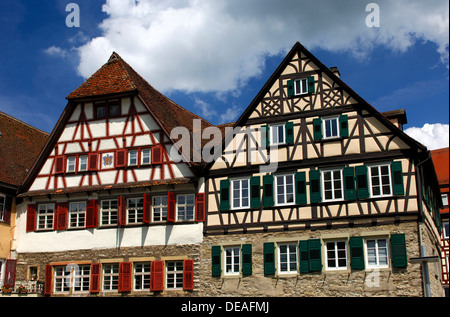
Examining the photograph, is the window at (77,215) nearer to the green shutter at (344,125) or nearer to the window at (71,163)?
the window at (71,163)

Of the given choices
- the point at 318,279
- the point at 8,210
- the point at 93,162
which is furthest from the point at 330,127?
the point at 8,210

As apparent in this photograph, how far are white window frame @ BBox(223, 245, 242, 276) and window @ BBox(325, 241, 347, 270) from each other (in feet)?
11.3

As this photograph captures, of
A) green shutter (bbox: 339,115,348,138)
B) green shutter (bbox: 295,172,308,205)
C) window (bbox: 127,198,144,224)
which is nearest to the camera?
green shutter (bbox: 295,172,308,205)

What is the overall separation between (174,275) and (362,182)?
8266mm

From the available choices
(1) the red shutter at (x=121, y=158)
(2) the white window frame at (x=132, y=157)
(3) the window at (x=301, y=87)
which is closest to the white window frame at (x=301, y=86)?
(3) the window at (x=301, y=87)

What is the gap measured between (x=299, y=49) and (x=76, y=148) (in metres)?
10.7

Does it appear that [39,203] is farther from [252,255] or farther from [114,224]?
[252,255]

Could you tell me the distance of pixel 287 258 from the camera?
22.4 meters

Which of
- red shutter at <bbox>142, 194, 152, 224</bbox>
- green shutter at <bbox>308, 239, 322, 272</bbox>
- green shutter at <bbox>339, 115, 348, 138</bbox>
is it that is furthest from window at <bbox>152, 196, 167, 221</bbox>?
green shutter at <bbox>339, 115, 348, 138</bbox>

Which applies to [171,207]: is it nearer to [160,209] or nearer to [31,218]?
[160,209]

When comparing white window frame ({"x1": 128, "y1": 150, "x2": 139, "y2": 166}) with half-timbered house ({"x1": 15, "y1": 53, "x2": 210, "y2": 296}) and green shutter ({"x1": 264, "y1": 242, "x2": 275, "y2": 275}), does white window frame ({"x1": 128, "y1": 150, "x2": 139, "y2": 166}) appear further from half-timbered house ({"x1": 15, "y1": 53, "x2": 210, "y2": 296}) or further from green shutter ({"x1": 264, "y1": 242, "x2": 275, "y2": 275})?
green shutter ({"x1": 264, "y1": 242, "x2": 275, "y2": 275})

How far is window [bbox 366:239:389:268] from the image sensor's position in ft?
68.6

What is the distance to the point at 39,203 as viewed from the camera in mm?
26781
